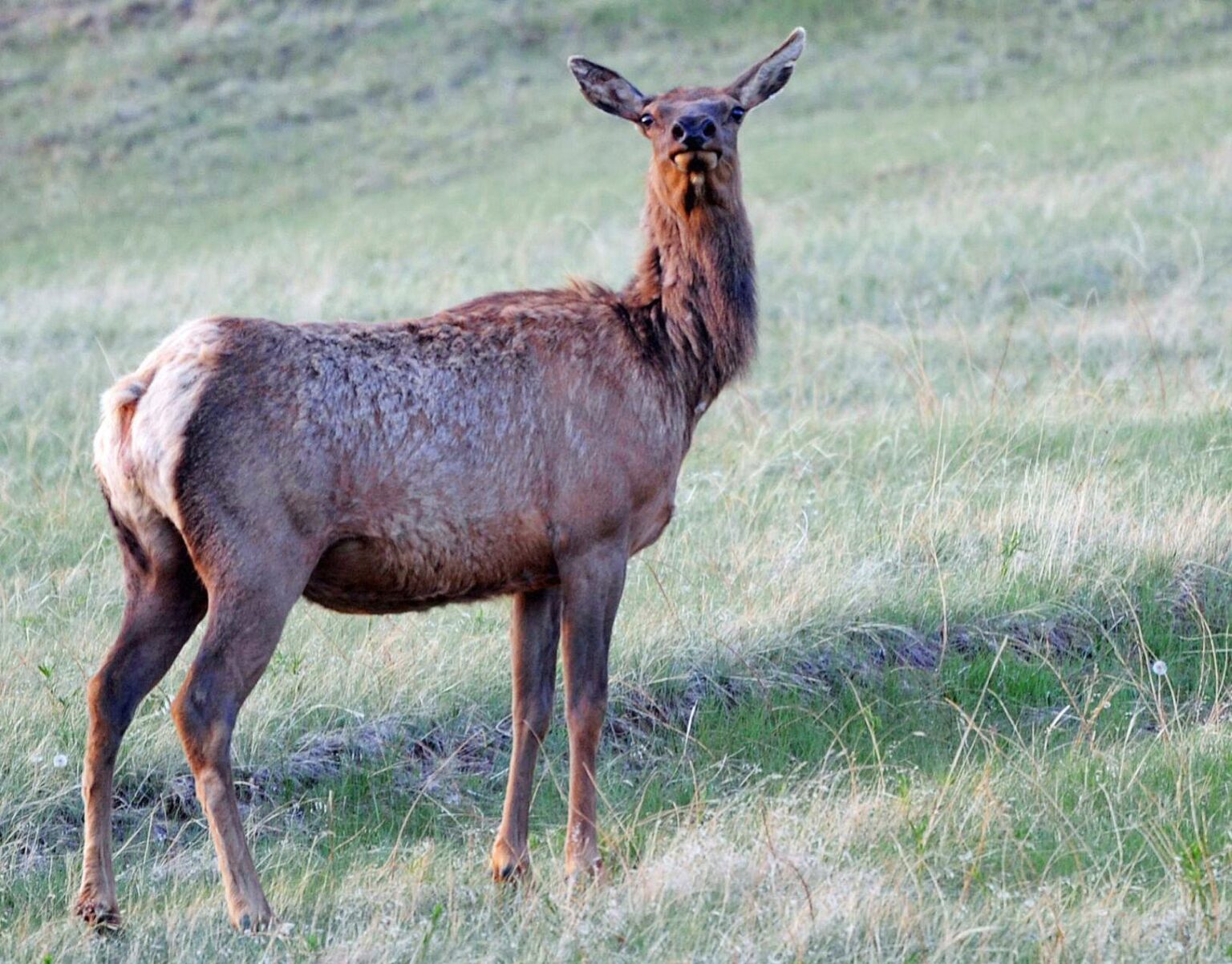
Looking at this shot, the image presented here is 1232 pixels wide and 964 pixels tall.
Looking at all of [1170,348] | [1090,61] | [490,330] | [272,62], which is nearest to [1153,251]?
[1170,348]

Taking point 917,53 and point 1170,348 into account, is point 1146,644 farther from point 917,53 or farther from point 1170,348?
point 917,53

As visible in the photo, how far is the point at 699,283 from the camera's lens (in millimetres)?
5957

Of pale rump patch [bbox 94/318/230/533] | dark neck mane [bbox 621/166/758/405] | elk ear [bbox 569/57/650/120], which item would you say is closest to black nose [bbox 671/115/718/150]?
dark neck mane [bbox 621/166/758/405]

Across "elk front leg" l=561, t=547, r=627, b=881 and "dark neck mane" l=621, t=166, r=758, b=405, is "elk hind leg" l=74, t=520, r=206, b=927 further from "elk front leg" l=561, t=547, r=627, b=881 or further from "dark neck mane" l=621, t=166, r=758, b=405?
"dark neck mane" l=621, t=166, r=758, b=405

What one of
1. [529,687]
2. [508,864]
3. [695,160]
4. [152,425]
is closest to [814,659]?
[529,687]

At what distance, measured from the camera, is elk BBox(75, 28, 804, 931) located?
4789 millimetres

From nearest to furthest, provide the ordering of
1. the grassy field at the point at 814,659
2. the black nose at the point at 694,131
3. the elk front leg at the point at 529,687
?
Result: 1. the grassy field at the point at 814,659
2. the elk front leg at the point at 529,687
3. the black nose at the point at 694,131

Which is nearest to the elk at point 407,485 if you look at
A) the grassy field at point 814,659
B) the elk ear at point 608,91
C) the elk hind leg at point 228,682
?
the elk hind leg at point 228,682

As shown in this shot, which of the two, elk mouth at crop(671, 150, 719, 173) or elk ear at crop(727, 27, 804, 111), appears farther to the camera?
elk ear at crop(727, 27, 804, 111)

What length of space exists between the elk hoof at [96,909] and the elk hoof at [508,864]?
1.14 meters

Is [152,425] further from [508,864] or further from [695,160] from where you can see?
[695,160]

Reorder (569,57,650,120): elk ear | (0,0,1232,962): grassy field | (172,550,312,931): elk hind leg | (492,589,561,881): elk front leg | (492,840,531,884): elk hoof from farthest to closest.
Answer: (569,57,650,120): elk ear, (492,589,561,881): elk front leg, (492,840,531,884): elk hoof, (172,550,312,931): elk hind leg, (0,0,1232,962): grassy field

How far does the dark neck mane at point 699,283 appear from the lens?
230 inches

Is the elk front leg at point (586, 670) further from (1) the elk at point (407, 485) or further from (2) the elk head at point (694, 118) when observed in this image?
(2) the elk head at point (694, 118)
